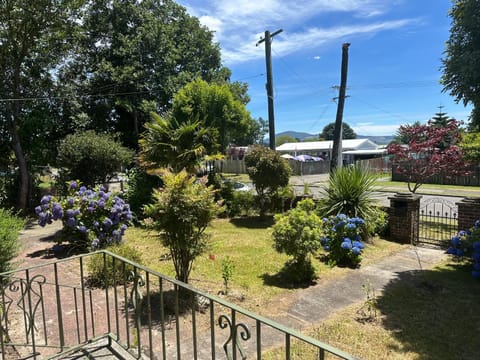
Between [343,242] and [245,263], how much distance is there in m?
1.98

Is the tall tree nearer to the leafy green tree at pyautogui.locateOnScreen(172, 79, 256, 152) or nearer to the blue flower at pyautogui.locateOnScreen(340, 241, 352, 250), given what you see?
the leafy green tree at pyautogui.locateOnScreen(172, 79, 256, 152)

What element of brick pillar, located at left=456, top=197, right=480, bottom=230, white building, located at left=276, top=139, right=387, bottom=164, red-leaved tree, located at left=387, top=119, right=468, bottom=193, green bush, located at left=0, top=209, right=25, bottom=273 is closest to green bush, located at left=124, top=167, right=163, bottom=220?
green bush, located at left=0, top=209, right=25, bottom=273

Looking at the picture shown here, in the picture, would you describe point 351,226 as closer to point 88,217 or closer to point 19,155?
point 88,217

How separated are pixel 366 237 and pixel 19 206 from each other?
11.8 metres

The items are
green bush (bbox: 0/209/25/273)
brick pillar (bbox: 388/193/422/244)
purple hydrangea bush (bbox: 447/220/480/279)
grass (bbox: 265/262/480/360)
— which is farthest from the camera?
brick pillar (bbox: 388/193/422/244)

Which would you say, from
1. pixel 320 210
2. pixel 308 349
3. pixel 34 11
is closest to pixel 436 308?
pixel 308 349

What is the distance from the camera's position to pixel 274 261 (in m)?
6.45

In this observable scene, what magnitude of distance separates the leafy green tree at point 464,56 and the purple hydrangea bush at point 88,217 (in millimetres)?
8553

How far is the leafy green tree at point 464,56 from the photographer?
Answer: 7188mm

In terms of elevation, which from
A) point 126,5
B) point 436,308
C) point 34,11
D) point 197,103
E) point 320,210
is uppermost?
point 126,5

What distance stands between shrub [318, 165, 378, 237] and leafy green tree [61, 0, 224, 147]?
12551 mm

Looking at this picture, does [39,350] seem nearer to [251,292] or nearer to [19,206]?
[251,292]

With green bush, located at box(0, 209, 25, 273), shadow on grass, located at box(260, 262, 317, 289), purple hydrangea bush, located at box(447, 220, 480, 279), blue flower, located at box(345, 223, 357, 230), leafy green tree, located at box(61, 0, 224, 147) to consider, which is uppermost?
leafy green tree, located at box(61, 0, 224, 147)

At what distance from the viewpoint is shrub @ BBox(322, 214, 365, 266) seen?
6164 millimetres
